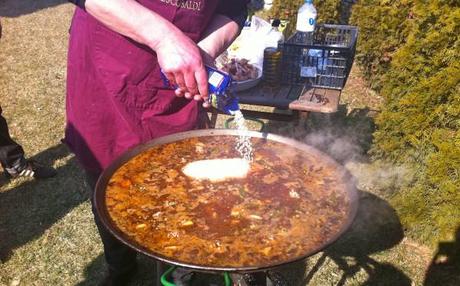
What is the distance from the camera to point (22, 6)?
12.3m

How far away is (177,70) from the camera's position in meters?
1.92

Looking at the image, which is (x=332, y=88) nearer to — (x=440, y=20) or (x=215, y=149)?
(x=440, y=20)

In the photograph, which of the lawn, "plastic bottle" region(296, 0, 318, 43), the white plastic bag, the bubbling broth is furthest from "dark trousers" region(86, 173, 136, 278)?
"plastic bottle" region(296, 0, 318, 43)

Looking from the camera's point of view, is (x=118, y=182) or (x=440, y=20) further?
(x=440, y=20)

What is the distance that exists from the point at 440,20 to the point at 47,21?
33.5 ft

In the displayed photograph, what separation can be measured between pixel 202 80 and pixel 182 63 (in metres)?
0.12

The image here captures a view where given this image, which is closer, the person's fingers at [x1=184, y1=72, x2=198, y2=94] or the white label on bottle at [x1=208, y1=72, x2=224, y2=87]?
the person's fingers at [x1=184, y1=72, x2=198, y2=94]

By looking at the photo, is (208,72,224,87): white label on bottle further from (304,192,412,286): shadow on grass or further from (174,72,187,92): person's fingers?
(304,192,412,286): shadow on grass

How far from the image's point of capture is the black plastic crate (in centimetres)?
419

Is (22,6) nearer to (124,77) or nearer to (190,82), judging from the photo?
(124,77)

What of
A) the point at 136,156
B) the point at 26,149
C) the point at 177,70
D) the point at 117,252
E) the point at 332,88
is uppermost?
the point at 177,70

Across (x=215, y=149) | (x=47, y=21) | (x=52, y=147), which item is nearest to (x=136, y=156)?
(x=215, y=149)

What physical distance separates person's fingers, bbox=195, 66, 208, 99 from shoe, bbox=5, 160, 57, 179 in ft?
11.9

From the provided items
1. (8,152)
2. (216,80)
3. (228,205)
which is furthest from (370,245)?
(8,152)
